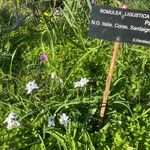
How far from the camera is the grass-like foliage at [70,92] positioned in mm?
3244

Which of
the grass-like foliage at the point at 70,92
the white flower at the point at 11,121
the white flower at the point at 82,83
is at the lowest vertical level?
the grass-like foliage at the point at 70,92

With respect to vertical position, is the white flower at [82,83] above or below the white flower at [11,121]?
below

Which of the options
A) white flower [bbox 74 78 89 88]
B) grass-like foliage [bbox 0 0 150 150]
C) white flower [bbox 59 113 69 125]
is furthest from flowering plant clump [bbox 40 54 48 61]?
white flower [bbox 59 113 69 125]

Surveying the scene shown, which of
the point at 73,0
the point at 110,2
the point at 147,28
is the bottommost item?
the point at 110,2

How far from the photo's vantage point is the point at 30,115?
3518 mm

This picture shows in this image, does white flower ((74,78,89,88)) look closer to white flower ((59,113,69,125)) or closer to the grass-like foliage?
the grass-like foliage

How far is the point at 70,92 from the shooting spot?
3830 millimetres

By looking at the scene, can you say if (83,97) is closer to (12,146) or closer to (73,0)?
(12,146)

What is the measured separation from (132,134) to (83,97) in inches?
20.2

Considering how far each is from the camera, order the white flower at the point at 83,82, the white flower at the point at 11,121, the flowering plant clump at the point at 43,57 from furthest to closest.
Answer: the flowering plant clump at the point at 43,57 → the white flower at the point at 83,82 → the white flower at the point at 11,121

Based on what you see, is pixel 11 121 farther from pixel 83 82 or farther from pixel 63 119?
pixel 83 82

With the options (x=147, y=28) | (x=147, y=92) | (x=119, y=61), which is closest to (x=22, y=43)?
(x=119, y=61)

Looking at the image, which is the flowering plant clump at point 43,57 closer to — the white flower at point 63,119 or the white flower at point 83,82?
the white flower at point 83,82

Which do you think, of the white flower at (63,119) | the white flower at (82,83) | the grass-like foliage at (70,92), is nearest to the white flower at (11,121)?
the grass-like foliage at (70,92)
